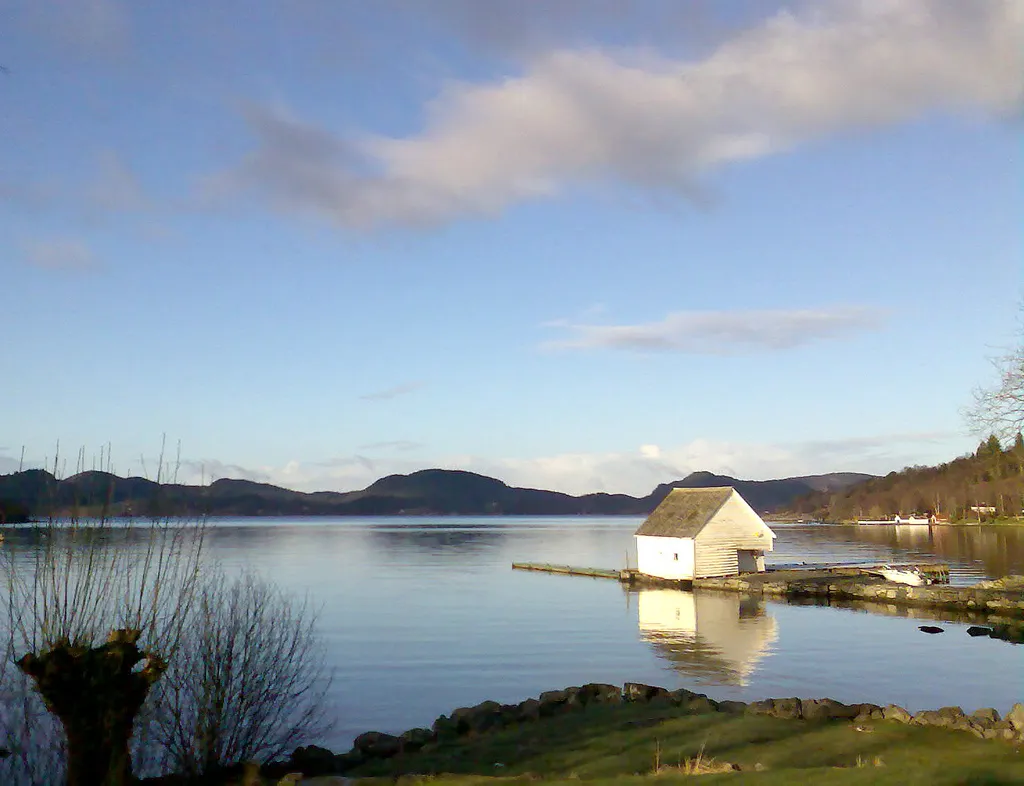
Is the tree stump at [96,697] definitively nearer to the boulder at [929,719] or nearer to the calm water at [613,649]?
the calm water at [613,649]

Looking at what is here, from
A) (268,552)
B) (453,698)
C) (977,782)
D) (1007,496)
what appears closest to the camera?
(977,782)

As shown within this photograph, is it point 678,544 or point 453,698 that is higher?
point 678,544

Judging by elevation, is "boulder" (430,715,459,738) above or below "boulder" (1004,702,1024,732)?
below

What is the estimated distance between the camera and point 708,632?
4328 centimetres

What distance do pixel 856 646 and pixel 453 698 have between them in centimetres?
1908

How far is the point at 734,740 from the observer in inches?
706

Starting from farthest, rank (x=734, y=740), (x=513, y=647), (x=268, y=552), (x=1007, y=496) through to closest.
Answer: (x=1007, y=496) → (x=268, y=552) → (x=513, y=647) → (x=734, y=740)

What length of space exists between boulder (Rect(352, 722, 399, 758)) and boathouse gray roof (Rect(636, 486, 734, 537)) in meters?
45.8

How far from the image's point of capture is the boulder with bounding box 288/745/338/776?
19.6 m

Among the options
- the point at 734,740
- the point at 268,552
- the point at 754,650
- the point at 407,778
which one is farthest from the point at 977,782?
the point at 268,552

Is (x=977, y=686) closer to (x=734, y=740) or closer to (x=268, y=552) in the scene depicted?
(x=734, y=740)

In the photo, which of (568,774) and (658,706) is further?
(658,706)

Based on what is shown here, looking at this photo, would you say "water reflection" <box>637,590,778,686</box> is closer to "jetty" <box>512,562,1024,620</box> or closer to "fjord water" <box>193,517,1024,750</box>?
"fjord water" <box>193,517,1024,750</box>

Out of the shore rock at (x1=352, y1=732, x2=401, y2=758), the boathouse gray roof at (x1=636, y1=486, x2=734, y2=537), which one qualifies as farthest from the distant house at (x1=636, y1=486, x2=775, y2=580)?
the shore rock at (x1=352, y1=732, x2=401, y2=758)
